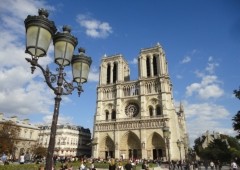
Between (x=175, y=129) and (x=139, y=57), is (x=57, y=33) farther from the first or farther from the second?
(x=139, y=57)

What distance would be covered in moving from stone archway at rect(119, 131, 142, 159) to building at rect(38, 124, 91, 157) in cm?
1633

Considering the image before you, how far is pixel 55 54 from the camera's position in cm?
487

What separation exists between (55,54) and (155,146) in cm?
4027

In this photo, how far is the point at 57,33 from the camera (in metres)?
4.96

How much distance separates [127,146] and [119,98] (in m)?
10.1

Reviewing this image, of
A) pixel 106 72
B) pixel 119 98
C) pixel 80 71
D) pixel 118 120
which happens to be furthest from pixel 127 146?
pixel 80 71

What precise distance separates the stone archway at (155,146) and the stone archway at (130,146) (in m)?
2.13

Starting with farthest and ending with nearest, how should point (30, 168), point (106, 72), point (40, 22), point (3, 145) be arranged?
point (106, 72) → point (3, 145) → point (30, 168) → point (40, 22)

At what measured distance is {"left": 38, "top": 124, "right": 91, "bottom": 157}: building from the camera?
5416 centimetres

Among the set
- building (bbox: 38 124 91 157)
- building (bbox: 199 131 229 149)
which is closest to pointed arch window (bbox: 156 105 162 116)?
building (bbox: 38 124 91 157)

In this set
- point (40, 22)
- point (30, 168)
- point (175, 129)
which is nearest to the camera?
point (40, 22)

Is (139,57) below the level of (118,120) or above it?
above

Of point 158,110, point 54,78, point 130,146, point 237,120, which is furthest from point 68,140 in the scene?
point 54,78

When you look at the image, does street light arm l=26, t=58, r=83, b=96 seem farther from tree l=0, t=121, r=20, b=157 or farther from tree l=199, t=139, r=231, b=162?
tree l=199, t=139, r=231, b=162
